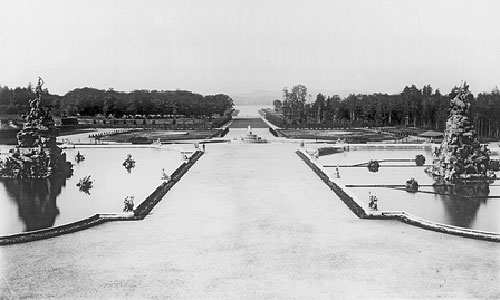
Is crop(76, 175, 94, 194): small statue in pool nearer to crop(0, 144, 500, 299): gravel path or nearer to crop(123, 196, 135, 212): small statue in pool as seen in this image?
crop(0, 144, 500, 299): gravel path

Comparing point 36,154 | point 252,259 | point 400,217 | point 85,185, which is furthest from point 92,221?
point 36,154

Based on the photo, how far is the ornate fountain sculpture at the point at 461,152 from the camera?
32594 millimetres

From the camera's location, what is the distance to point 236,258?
1645cm

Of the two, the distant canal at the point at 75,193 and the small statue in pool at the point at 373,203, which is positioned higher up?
the small statue in pool at the point at 373,203

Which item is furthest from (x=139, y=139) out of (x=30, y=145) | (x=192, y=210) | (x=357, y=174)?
(x=192, y=210)

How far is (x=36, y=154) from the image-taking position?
34688 mm

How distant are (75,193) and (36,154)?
844cm

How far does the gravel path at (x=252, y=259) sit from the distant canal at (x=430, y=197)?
2602mm

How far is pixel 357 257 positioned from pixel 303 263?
1.88m

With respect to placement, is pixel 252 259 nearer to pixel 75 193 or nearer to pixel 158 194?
pixel 158 194

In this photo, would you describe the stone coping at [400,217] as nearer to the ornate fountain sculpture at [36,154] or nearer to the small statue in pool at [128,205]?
the small statue in pool at [128,205]

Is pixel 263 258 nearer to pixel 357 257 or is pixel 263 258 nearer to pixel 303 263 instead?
pixel 303 263

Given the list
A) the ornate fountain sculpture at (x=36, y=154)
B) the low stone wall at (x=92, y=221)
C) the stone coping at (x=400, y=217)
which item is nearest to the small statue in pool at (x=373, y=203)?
Result: the stone coping at (x=400, y=217)

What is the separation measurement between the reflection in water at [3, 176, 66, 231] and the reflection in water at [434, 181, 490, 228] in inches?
668
